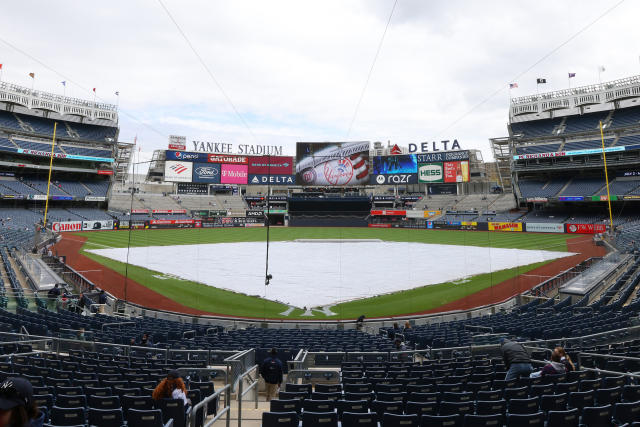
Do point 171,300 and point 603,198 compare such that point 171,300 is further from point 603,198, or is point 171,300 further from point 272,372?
point 603,198

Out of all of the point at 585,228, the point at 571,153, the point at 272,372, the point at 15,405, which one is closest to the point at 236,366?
the point at 272,372

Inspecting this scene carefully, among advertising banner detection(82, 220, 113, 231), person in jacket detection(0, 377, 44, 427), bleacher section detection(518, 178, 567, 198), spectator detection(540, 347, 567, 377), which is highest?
bleacher section detection(518, 178, 567, 198)

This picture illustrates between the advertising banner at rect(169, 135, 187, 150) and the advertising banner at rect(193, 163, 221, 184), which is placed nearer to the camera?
the advertising banner at rect(193, 163, 221, 184)

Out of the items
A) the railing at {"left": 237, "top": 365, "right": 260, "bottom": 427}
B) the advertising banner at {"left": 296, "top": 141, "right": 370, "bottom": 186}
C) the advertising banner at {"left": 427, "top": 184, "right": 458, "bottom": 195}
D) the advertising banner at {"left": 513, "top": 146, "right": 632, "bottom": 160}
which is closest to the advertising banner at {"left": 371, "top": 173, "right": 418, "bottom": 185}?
the advertising banner at {"left": 296, "top": 141, "right": 370, "bottom": 186}

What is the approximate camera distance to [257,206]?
98625mm

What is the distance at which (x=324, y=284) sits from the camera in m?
27.2

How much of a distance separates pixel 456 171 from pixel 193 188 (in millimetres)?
67715

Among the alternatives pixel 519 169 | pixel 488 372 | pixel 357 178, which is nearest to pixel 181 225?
pixel 357 178

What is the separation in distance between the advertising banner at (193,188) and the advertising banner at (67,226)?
1390 inches

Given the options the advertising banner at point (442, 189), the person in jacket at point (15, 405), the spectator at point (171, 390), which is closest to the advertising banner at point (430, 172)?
the advertising banner at point (442, 189)

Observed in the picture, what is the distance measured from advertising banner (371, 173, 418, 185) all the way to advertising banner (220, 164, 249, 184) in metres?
33.2

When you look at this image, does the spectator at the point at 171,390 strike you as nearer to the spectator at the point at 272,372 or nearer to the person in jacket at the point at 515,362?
the spectator at the point at 272,372

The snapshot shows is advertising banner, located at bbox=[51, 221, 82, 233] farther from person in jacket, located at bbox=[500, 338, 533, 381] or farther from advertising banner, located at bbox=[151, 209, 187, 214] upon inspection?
person in jacket, located at bbox=[500, 338, 533, 381]

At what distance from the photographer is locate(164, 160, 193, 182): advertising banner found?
90.3 meters
